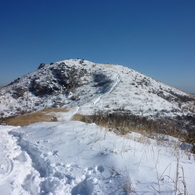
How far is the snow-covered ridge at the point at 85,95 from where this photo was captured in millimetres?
21298

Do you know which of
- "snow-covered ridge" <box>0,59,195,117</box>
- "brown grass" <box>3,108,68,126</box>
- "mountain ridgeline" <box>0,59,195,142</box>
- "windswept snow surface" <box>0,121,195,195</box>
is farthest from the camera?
"snow-covered ridge" <box>0,59,195,117</box>

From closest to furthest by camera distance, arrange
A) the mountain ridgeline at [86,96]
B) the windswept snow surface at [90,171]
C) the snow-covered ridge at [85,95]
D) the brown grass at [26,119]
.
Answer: the windswept snow surface at [90,171] < the brown grass at [26,119] < the mountain ridgeline at [86,96] < the snow-covered ridge at [85,95]

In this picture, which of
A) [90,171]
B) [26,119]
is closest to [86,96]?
[26,119]

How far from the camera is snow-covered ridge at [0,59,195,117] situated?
69.9 ft

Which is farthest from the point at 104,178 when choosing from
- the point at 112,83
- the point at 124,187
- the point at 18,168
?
the point at 112,83

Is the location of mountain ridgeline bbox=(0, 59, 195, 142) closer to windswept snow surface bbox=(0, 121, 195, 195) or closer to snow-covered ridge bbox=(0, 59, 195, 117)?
snow-covered ridge bbox=(0, 59, 195, 117)

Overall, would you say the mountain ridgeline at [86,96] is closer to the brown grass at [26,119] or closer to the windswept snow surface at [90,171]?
the brown grass at [26,119]

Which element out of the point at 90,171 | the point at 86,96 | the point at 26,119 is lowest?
the point at 90,171

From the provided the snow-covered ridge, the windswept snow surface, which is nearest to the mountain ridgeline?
the snow-covered ridge

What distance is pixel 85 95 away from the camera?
27.3 meters

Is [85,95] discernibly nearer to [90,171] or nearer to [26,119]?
[26,119]

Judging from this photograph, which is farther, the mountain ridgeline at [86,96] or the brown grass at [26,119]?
the mountain ridgeline at [86,96]

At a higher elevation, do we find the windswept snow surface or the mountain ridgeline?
the mountain ridgeline

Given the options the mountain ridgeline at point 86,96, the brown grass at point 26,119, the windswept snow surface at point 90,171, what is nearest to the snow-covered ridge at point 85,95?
the mountain ridgeline at point 86,96
